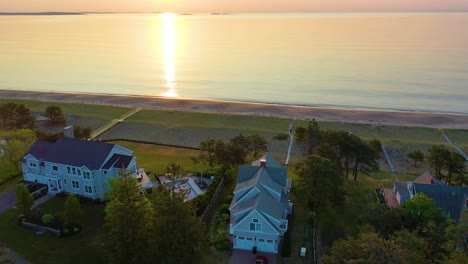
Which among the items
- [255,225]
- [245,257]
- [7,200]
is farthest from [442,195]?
[7,200]

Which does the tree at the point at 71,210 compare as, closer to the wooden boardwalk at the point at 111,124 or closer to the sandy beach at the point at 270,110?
the wooden boardwalk at the point at 111,124

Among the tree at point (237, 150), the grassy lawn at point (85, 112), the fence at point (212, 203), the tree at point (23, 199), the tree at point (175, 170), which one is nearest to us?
the tree at point (175, 170)

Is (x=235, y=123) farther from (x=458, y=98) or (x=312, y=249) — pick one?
(x=458, y=98)

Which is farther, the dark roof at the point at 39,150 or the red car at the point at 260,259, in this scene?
the dark roof at the point at 39,150

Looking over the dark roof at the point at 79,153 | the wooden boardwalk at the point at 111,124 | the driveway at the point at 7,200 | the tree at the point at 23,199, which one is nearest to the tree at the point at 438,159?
the dark roof at the point at 79,153

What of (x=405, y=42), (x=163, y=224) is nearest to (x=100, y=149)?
(x=163, y=224)

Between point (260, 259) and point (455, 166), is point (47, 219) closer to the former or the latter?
point (260, 259)

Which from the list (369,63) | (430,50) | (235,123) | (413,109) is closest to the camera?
(235,123)
